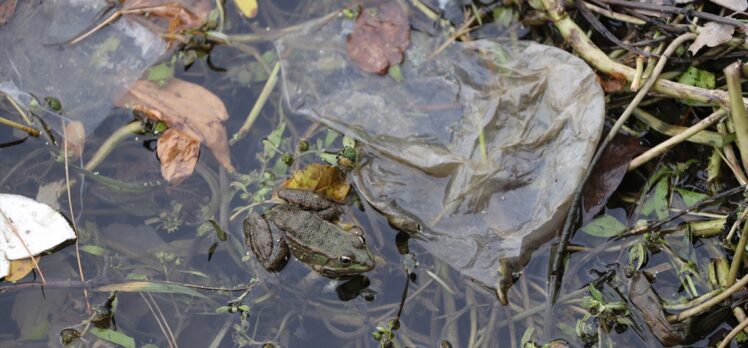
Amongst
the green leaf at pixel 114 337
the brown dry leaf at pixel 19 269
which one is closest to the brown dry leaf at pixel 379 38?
the green leaf at pixel 114 337

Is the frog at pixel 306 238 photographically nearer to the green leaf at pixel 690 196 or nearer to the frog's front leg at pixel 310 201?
the frog's front leg at pixel 310 201

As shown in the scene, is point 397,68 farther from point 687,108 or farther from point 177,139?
point 687,108

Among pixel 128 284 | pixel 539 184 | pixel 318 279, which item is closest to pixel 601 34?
pixel 539 184

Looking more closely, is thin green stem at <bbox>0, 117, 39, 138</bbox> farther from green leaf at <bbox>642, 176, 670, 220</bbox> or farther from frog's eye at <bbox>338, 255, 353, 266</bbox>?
green leaf at <bbox>642, 176, 670, 220</bbox>

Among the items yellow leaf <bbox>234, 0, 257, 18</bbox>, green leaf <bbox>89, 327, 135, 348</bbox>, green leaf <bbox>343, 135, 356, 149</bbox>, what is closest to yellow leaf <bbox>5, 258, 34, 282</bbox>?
green leaf <bbox>89, 327, 135, 348</bbox>

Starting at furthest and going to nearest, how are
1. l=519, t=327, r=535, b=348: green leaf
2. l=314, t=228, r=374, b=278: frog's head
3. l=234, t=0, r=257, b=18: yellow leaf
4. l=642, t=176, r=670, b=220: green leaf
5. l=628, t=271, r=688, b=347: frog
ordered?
l=234, t=0, r=257, b=18: yellow leaf < l=642, t=176, r=670, b=220: green leaf < l=314, t=228, r=374, b=278: frog's head < l=519, t=327, r=535, b=348: green leaf < l=628, t=271, r=688, b=347: frog
